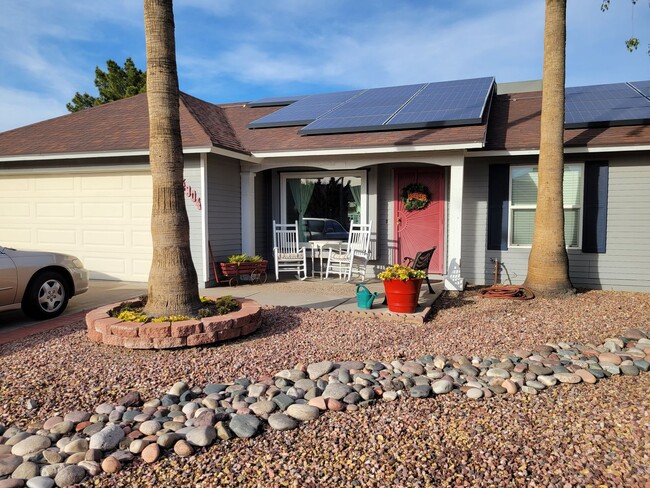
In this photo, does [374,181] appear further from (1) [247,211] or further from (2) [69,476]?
(2) [69,476]

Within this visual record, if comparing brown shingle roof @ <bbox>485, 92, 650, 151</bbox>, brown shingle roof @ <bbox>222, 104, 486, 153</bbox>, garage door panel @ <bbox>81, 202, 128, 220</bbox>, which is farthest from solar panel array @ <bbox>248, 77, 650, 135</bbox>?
garage door panel @ <bbox>81, 202, 128, 220</bbox>

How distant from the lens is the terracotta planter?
575cm

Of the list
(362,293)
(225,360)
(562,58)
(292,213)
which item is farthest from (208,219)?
(562,58)

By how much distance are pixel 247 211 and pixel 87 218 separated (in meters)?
3.06

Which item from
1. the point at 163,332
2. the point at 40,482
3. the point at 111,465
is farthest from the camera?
the point at 163,332

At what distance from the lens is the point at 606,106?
8820 mm

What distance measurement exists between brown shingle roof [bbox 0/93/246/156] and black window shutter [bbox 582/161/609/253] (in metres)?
6.14

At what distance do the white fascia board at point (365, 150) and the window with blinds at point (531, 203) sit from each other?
1492 millimetres

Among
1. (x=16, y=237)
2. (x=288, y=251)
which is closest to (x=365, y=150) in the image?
(x=288, y=251)

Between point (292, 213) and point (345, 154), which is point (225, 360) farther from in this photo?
point (292, 213)

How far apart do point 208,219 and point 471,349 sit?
521 centimetres

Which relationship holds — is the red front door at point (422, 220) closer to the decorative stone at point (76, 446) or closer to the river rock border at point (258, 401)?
the river rock border at point (258, 401)

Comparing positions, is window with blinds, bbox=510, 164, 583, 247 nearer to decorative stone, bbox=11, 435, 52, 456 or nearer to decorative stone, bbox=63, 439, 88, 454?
decorative stone, bbox=63, 439, 88, 454

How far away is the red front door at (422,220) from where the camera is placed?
29.8 feet
